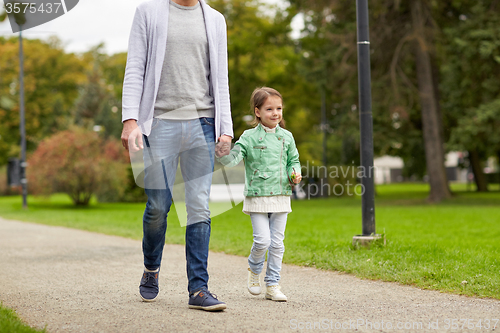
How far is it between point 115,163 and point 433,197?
1226 centimetres

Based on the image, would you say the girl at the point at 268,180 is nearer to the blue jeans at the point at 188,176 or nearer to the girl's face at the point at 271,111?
the girl's face at the point at 271,111

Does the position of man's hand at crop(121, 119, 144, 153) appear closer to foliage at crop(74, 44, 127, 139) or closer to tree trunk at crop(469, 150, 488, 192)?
tree trunk at crop(469, 150, 488, 192)

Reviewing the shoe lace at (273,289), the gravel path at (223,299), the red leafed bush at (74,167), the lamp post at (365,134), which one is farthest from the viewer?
the red leafed bush at (74,167)

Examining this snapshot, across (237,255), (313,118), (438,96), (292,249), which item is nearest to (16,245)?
(237,255)

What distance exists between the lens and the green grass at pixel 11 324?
324 cm

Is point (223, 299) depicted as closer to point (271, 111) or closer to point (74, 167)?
point (271, 111)

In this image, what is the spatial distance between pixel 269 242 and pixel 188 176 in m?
0.82

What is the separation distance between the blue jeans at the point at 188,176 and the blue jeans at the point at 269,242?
19.4 inches

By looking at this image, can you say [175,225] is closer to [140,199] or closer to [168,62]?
[168,62]

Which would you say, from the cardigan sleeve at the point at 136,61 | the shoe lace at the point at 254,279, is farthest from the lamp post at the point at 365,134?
the cardigan sleeve at the point at 136,61

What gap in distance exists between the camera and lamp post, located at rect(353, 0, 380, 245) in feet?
22.2

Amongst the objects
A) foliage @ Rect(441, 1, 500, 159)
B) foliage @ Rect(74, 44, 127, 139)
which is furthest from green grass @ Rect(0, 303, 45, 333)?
foliage @ Rect(74, 44, 127, 139)

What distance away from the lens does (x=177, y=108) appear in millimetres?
3875

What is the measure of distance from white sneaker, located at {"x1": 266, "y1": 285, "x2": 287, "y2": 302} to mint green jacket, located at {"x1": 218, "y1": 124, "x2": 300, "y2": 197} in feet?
2.28
